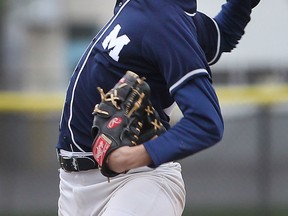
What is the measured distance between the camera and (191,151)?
12.3ft

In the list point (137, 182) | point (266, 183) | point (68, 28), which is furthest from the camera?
point (68, 28)

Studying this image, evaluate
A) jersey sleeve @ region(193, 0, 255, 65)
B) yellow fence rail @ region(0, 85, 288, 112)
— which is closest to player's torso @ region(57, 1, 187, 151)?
jersey sleeve @ region(193, 0, 255, 65)

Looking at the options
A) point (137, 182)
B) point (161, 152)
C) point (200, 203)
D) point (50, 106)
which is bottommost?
point (200, 203)

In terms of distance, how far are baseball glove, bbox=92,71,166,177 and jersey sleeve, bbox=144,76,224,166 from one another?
0.11 m

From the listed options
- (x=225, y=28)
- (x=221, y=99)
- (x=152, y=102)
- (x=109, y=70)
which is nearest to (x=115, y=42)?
(x=109, y=70)

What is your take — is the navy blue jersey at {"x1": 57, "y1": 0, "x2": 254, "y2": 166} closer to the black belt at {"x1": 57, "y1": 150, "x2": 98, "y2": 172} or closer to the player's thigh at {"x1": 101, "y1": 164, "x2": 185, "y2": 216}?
the black belt at {"x1": 57, "y1": 150, "x2": 98, "y2": 172}

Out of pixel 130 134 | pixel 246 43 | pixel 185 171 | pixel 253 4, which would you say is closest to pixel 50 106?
pixel 185 171

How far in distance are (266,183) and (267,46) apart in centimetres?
1262

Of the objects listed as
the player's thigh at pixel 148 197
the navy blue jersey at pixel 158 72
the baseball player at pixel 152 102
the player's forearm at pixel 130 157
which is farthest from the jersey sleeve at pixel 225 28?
the player's forearm at pixel 130 157

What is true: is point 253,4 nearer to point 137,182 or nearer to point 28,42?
point 137,182

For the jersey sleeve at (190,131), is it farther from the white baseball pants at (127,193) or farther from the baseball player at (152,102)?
the white baseball pants at (127,193)

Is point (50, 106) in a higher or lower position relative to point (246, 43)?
higher

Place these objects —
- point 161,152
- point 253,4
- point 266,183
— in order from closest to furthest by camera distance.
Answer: point 161,152
point 253,4
point 266,183

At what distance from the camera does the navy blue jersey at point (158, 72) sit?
3730 mm
